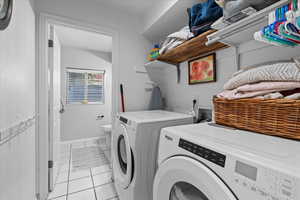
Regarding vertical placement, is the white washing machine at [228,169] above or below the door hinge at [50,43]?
below

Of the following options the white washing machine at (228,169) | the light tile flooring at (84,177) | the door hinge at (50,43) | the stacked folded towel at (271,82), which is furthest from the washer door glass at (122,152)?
the door hinge at (50,43)

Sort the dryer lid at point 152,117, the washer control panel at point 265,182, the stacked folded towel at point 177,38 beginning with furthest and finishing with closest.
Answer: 1. the stacked folded towel at point 177,38
2. the dryer lid at point 152,117
3. the washer control panel at point 265,182

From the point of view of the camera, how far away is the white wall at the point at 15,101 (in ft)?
2.28

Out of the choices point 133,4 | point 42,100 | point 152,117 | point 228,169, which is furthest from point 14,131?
point 133,4

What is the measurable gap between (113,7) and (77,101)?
7.44 ft

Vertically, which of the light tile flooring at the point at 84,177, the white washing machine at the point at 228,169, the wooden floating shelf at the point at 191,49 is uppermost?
the wooden floating shelf at the point at 191,49

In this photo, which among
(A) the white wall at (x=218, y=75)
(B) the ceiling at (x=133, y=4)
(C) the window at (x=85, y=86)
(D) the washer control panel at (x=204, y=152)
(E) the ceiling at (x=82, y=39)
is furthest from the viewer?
(C) the window at (x=85, y=86)

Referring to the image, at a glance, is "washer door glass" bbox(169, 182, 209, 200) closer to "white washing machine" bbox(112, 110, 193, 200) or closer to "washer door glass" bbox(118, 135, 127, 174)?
"white washing machine" bbox(112, 110, 193, 200)

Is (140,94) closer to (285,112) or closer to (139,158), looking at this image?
(139,158)

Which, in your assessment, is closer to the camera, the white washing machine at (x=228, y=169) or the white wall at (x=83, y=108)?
the white washing machine at (x=228, y=169)

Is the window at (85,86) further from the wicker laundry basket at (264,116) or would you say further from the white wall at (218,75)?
the wicker laundry basket at (264,116)

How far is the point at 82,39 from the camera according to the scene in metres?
2.67

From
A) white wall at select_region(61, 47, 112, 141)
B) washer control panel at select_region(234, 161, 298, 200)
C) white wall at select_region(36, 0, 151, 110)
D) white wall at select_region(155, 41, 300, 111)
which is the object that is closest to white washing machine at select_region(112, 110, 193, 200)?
white wall at select_region(155, 41, 300, 111)

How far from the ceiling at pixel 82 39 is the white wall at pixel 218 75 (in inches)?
61.9
